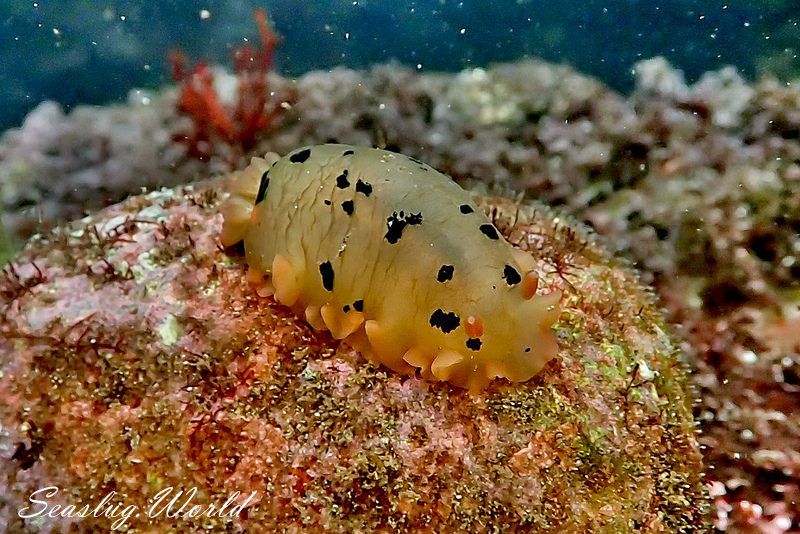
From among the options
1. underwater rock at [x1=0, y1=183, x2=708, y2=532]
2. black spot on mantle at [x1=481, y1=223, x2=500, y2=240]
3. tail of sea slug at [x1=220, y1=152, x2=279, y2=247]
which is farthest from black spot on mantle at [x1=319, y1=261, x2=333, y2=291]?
black spot on mantle at [x1=481, y1=223, x2=500, y2=240]

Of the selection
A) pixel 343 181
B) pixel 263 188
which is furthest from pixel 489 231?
pixel 263 188

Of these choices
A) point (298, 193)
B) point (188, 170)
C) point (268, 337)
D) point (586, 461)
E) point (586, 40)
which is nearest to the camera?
point (586, 461)

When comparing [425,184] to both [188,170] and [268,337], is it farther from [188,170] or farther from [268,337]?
[188,170]

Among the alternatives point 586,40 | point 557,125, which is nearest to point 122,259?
point 557,125

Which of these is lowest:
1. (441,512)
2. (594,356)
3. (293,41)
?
(441,512)

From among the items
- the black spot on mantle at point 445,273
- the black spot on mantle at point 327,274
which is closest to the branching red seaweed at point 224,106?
the black spot on mantle at point 327,274

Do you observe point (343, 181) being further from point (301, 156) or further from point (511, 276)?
point (511, 276)

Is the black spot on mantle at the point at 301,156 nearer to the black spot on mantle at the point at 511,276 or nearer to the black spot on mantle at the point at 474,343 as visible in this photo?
the black spot on mantle at the point at 511,276
